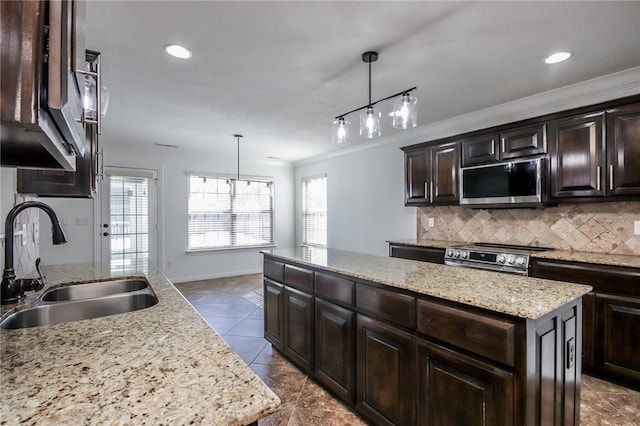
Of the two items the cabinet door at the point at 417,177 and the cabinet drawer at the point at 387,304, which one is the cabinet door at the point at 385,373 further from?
the cabinet door at the point at 417,177

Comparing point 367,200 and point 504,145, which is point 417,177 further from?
point 367,200

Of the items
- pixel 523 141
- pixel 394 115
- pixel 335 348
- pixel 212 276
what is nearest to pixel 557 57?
pixel 523 141

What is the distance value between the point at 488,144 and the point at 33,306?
389 centimetres

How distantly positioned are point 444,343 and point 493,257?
74.6 inches

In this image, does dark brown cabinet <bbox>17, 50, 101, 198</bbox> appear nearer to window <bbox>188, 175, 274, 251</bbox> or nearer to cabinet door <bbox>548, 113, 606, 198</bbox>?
cabinet door <bbox>548, 113, 606, 198</bbox>

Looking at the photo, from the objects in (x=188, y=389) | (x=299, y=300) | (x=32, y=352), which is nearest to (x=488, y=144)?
(x=299, y=300)

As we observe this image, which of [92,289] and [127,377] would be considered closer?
[127,377]

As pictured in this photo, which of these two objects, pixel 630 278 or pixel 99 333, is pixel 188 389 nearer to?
pixel 99 333

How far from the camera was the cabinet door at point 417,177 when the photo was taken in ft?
13.2

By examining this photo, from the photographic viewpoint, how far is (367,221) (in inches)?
210

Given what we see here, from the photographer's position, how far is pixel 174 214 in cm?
594

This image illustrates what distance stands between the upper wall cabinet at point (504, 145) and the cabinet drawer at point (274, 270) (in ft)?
7.90

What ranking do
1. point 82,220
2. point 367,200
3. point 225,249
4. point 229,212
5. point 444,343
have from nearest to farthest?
point 444,343 → point 82,220 → point 367,200 → point 225,249 → point 229,212

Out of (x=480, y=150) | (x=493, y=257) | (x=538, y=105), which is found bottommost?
(x=493, y=257)
